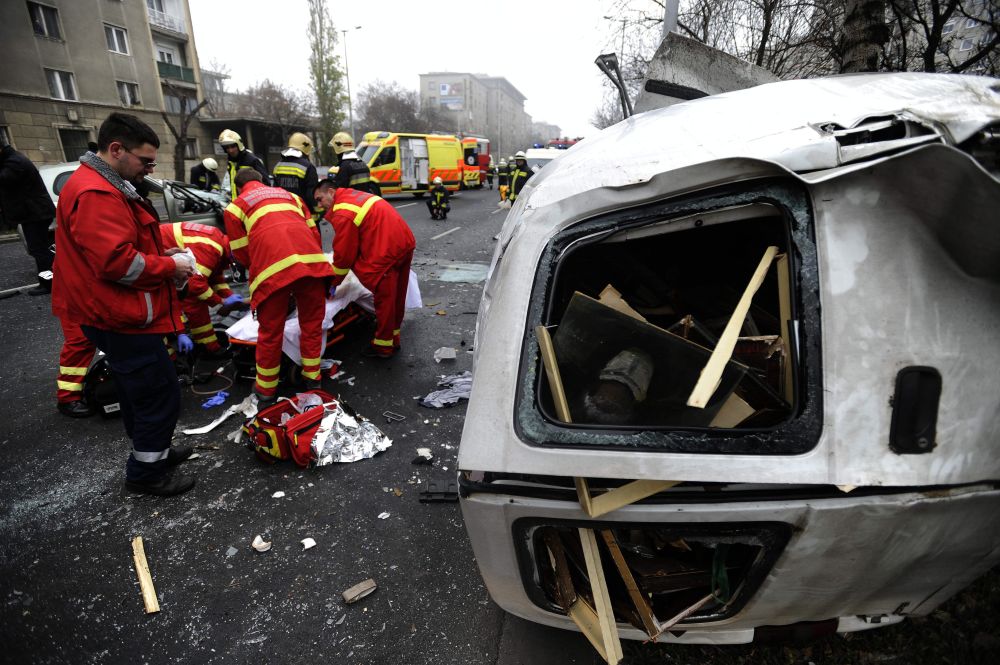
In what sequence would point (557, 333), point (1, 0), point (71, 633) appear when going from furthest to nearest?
1. point (1, 0)
2. point (71, 633)
3. point (557, 333)

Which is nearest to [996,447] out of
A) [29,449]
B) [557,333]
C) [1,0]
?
[557,333]

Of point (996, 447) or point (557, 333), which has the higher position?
point (557, 333)

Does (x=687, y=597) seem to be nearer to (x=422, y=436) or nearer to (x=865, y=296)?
(x=865, y=296)

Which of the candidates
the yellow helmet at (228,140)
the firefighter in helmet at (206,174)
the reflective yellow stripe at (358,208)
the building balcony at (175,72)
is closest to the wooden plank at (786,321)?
the reflective yellow stripe at (358,208)

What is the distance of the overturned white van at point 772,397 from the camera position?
1.24m

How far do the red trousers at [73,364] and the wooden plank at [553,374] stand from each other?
3813 millimetres

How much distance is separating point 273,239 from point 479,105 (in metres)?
88.3

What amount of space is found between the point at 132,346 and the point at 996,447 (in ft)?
11.4

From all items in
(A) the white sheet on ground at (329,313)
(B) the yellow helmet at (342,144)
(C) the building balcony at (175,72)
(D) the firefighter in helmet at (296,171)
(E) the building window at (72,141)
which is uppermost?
(C) the building balcony at (175,72)

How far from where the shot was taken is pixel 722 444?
130 centimetres

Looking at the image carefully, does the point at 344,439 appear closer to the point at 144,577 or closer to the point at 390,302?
the point at 144,577

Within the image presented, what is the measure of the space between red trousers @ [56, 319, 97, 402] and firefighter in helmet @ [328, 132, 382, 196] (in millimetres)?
2687

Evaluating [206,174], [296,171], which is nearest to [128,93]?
[206,174]

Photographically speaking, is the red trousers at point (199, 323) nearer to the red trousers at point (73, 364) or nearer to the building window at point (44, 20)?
the red trousers at point (73, 364)
